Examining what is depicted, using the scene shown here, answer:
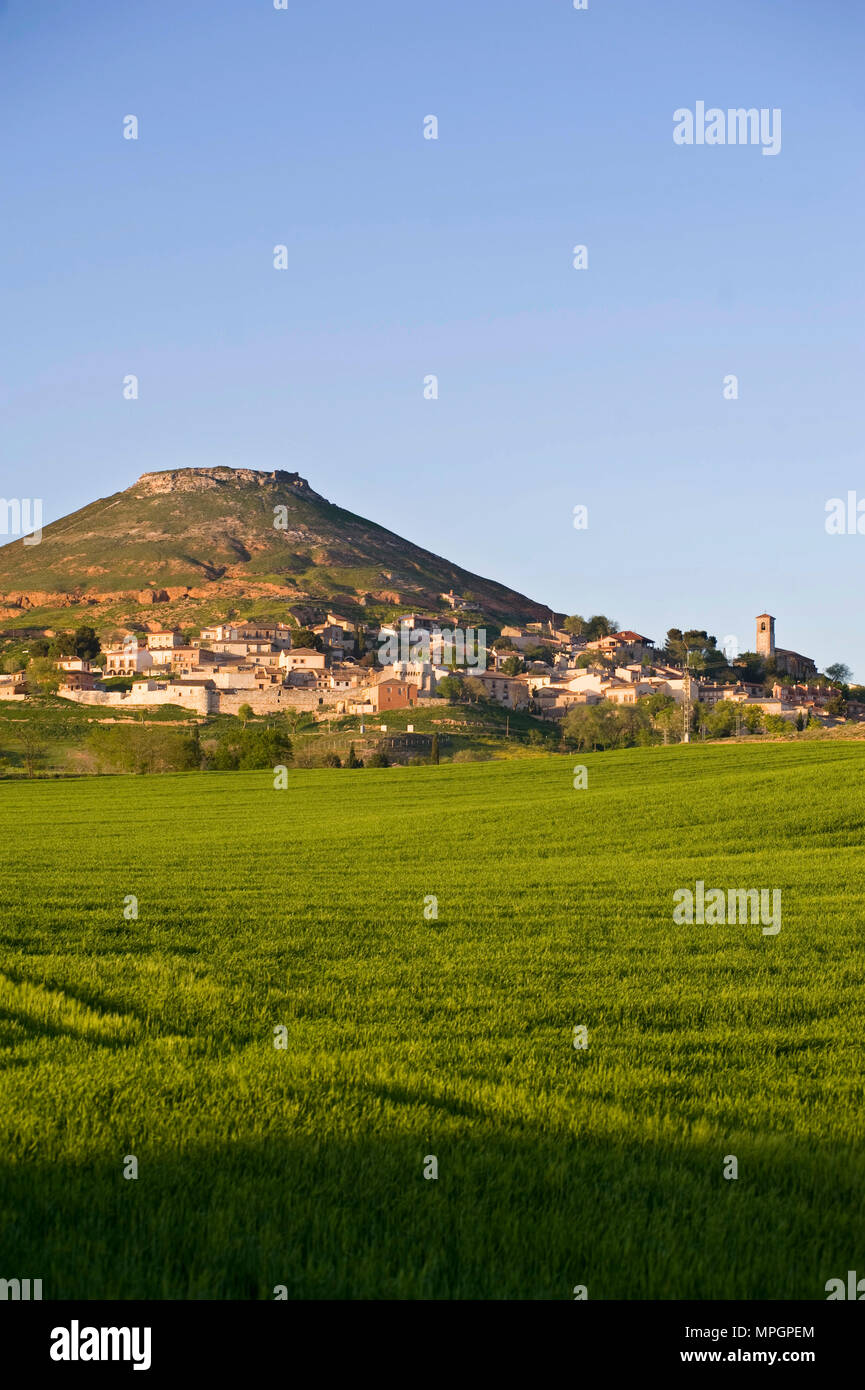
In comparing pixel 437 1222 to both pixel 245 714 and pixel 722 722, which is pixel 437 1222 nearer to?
pixel 722 722

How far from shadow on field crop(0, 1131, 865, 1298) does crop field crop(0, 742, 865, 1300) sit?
20 millimetres

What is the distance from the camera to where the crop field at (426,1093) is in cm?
602

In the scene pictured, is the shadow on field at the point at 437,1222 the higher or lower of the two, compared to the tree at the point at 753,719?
higher

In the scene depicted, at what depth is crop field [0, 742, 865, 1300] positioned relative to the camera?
19.7ft

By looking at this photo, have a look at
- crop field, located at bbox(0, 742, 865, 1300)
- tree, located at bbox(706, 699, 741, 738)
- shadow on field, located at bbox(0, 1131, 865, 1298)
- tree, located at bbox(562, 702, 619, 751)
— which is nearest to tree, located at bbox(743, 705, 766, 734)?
tree, located at bbox(706, 699, 741, 738)

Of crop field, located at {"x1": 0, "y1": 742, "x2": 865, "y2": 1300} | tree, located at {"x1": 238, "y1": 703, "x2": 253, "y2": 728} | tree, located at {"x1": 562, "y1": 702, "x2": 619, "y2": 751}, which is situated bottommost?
tree, located at {"x1": 562, "y1": 702, "x2": 619, "y2": 751}

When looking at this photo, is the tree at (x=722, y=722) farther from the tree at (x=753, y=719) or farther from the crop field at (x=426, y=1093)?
the crop field at (x=426, y=1093)

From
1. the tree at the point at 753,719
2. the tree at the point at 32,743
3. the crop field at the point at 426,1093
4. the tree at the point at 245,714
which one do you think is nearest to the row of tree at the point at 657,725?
the tree at the point at 753,719

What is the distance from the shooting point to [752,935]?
18750 mm

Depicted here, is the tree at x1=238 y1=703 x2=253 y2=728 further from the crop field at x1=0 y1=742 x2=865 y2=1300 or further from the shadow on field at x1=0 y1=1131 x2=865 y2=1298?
the shadow on field at x1=0 y1=1131 x2=865 y2=1298

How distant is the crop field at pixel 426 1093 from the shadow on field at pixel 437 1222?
0.02m

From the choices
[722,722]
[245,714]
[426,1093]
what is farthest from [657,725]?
[426,1093]
